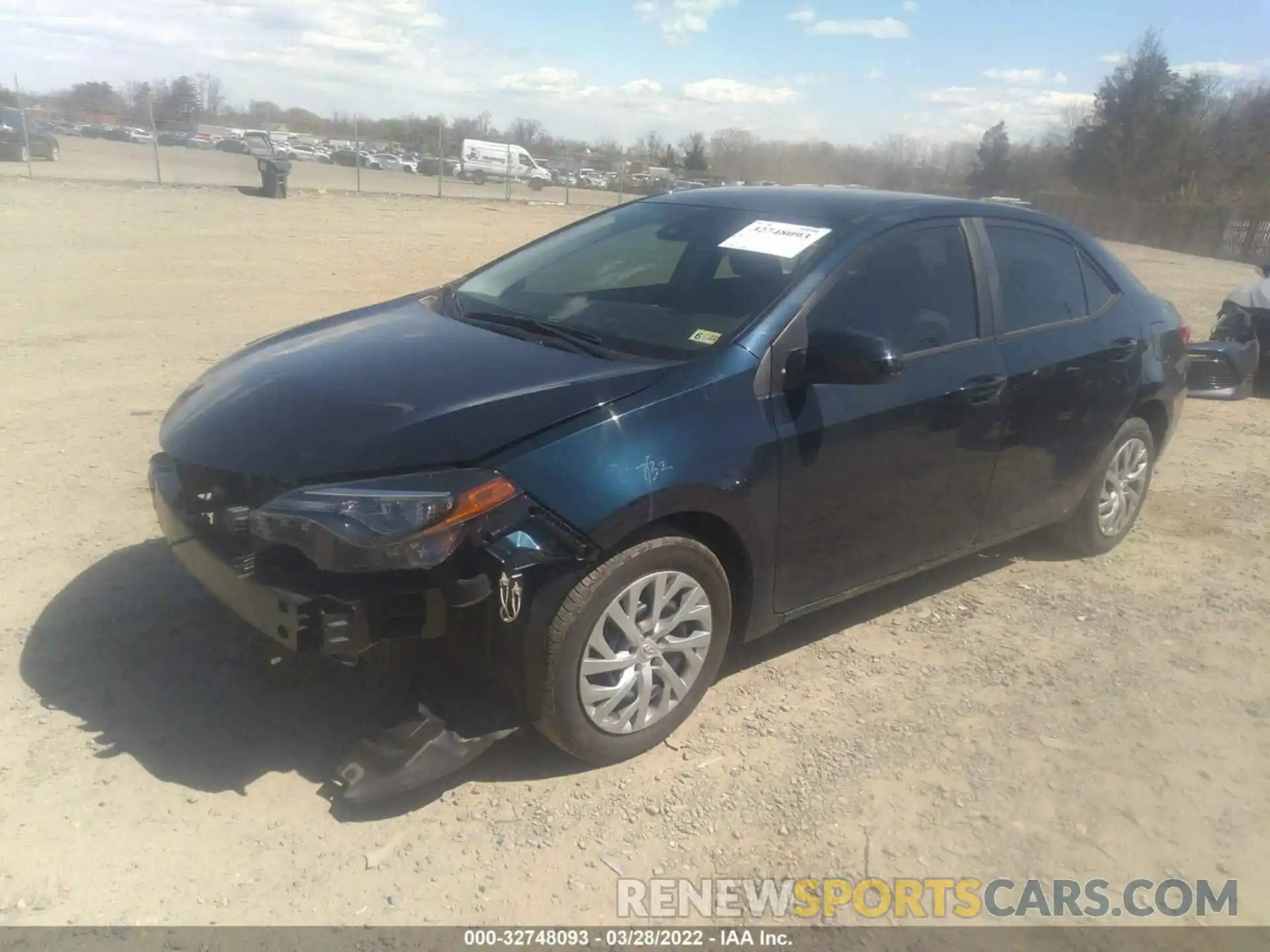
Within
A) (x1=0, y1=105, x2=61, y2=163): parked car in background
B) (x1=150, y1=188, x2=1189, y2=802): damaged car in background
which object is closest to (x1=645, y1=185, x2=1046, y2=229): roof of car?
(x1=150, y1=188, x2=1189, y2=802): damaged car in background

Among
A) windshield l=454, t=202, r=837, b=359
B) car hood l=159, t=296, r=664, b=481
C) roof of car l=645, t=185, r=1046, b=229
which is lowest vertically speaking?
car hood l=159, t=296, r=664, b=481

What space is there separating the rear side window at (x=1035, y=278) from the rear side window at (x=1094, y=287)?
45mm

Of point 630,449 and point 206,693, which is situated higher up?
point 630,449

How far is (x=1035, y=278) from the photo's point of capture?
15.0 ft

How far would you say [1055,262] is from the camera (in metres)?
4.73

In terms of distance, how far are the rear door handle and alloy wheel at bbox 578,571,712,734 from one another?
2.69 meters

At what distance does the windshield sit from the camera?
357 cm

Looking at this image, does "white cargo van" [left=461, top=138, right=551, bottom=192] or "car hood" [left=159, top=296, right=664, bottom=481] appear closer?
"car hood" [left=159, top=296, right=664, bottom=481]

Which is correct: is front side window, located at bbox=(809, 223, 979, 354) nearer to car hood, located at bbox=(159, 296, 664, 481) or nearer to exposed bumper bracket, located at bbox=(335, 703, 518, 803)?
car hood, located at bbox=(159, 296, 664, 481)

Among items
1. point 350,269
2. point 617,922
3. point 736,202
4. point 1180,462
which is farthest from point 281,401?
point 350,269

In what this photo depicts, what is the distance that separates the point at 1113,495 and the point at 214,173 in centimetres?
2724

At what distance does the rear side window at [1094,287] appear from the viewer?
483cm

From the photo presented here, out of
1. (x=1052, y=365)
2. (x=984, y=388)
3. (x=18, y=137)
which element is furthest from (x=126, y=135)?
(x=984, y=388)

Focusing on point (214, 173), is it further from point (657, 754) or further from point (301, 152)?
point (657, 754)
